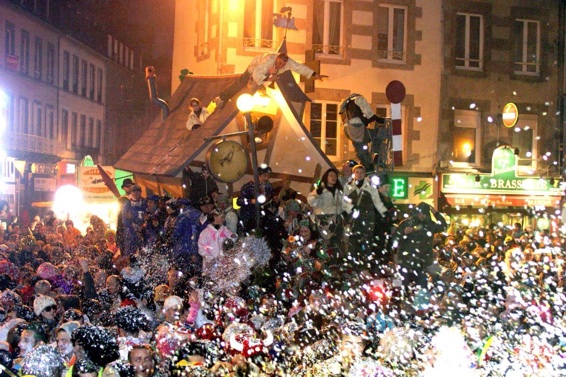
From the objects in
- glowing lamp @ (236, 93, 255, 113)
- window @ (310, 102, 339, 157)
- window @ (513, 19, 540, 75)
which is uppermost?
window @ (513, 19, 540, 75)

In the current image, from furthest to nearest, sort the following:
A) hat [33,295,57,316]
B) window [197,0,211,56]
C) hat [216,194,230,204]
Result: window [197,0,211,56], hat [216,194,230,204], hat [33,295,57,316]

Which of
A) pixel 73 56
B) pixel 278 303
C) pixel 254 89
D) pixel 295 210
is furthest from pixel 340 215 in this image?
pixel 73 56

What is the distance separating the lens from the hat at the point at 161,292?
327 inches

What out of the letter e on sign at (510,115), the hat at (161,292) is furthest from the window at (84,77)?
the hat at (161,292)

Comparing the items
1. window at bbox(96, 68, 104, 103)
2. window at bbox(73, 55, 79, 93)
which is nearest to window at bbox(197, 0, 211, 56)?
window at bbox(73, 55, 79, 93)

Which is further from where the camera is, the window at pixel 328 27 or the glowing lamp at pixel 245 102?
the window at pixel 328 27

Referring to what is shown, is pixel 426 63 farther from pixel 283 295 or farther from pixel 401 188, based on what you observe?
pixel 283 295

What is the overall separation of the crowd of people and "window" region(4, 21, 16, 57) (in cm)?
2367

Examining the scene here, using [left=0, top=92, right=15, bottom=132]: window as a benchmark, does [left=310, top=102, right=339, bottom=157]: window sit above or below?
below

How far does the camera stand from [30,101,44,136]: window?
114 feet

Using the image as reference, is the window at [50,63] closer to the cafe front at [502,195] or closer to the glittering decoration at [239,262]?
the cafe front at [502,195]

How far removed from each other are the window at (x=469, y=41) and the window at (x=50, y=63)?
931 inches

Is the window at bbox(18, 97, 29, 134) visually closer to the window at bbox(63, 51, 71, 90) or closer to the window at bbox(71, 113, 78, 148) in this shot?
the window at bbox(63, 51, 71, 90)

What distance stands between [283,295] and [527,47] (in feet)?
41.7
